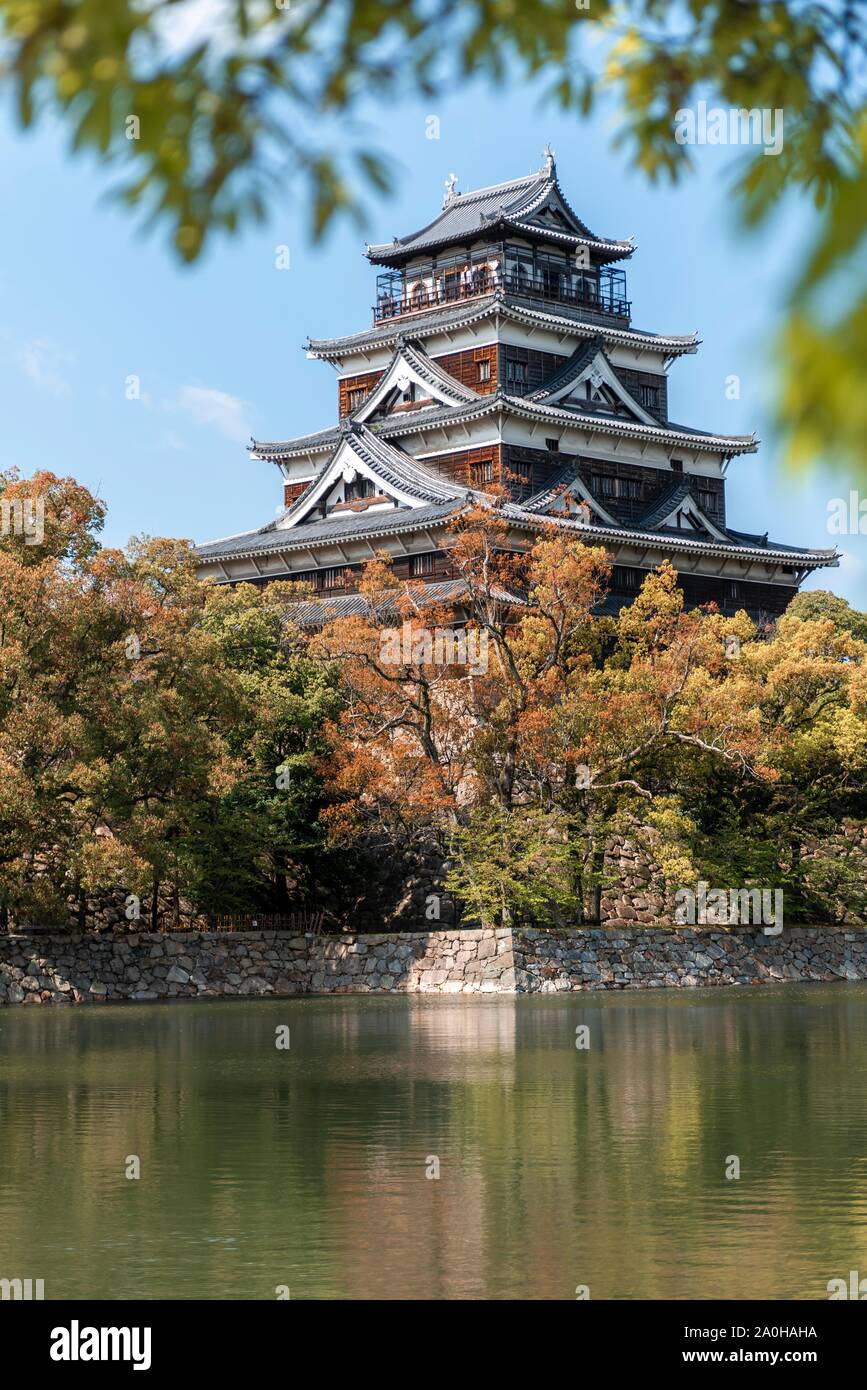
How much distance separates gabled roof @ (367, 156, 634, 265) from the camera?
4775cm

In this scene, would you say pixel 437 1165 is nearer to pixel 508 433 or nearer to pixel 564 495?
pixel 564 495

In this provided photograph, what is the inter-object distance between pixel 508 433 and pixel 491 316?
3.36 m

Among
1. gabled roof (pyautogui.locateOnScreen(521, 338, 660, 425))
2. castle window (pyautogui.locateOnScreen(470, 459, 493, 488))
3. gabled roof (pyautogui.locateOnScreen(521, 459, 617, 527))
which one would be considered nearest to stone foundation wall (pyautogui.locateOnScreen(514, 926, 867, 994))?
gabled roof (pyautogui.locateOnScreen(521, 459, 617, 527))

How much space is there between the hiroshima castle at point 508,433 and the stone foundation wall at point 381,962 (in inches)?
422

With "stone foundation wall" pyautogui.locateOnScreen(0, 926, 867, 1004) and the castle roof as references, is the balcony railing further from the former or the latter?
"stone foundation wall" pyautogui.locateOnScreen(0, 926, 867, 1004)

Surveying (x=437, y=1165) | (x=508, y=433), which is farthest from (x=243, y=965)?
(x=437, y=1165)

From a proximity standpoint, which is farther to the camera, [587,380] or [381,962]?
[587,380]

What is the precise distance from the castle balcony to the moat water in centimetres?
2994

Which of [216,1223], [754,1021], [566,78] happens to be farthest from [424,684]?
[566,78]

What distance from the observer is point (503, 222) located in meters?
46.8

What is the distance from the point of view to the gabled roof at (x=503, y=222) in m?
47.8

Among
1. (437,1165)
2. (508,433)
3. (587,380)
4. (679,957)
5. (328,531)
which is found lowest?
(437,1165)

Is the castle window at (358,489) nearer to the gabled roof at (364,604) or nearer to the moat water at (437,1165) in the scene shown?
the gabled roof at (364,604)
